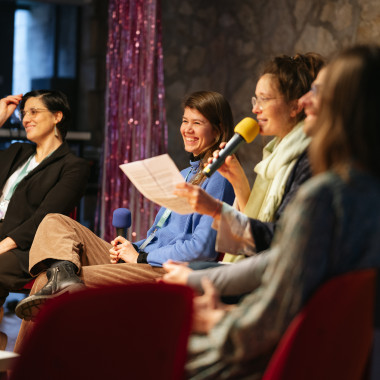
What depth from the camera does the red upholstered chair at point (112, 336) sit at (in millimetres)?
949

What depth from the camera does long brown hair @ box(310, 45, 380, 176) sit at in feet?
3.52

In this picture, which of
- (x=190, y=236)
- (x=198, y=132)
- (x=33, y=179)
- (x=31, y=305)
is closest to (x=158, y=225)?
(x=190, y=236)

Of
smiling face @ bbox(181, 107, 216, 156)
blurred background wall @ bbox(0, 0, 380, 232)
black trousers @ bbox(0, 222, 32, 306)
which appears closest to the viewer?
smiling face @ bbox(181, 107, 216, 156)

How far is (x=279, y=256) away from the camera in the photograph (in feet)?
3.53

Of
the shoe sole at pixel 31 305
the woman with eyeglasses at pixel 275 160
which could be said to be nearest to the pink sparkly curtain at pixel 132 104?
the shoe sole at pixel 31 305

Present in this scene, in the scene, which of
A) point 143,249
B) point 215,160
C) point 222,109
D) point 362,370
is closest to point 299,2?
point 222,109

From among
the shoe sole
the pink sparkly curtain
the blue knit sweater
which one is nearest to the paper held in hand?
the blue knit sweater

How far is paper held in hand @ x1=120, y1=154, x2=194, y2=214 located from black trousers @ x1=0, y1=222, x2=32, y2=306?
102 cm

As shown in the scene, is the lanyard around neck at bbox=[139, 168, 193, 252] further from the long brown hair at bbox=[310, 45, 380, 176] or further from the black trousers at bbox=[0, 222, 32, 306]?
the long brown hair at bbox=[310, 45, 380, 176]

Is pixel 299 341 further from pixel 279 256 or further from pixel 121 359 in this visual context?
pixel 121 359

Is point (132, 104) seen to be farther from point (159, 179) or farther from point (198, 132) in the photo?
point (159, 179)

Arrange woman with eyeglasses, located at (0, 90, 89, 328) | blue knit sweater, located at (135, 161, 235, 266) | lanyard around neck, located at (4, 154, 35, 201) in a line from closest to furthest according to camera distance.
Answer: blue knit sweater, located at (135, 161, 235, 266), woman with eyeglasses, located at (0, 90, 89, 328), lanyard around neck, located at (4, 154, 35, 201)

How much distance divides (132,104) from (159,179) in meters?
2.57

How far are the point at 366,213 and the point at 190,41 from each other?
4.56 m
